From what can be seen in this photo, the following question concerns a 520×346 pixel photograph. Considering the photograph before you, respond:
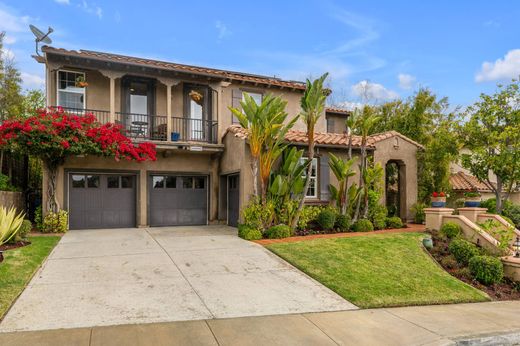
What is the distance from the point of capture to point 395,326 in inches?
225

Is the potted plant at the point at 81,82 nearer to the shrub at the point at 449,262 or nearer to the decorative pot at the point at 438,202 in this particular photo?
the shrub at the point at 449,262

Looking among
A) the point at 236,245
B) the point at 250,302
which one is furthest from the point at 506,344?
the point at 236,245

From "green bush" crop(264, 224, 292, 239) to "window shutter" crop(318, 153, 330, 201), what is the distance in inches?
126

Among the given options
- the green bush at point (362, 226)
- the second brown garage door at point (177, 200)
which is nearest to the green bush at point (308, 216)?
the green bush at point (362, 226)

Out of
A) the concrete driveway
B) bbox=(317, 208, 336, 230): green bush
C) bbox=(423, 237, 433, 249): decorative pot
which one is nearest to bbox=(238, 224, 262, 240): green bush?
the concrete driveway

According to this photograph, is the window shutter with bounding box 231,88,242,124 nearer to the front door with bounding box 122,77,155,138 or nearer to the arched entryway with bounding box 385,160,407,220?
the front door with bounding box 122,77,155,138

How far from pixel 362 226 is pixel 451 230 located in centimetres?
287

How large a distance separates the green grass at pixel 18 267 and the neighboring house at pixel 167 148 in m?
3.85

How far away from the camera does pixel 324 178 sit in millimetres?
14820

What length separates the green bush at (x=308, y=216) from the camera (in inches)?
512

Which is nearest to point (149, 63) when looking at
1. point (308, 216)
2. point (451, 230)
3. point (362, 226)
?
point (308, 216)

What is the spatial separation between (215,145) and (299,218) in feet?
15.2

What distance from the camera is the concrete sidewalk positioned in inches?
191

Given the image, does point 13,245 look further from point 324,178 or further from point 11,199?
point 324,178
